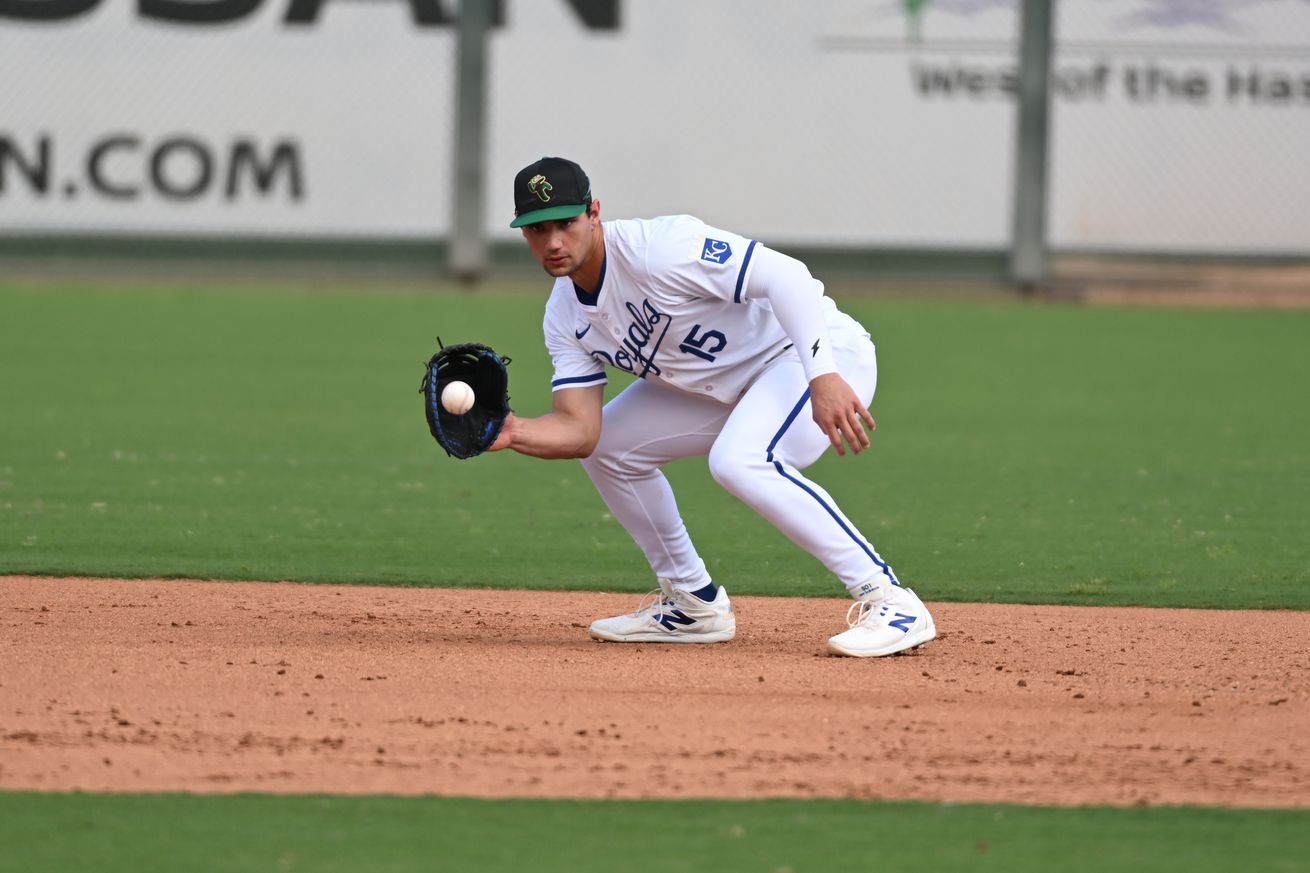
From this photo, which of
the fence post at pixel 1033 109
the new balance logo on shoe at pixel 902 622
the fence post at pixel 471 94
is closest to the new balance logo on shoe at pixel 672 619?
the new balance logo on shoe at pixel 902 622

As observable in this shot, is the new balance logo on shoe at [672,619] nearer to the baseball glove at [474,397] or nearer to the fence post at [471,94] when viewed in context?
the baseball glove at [474,397]

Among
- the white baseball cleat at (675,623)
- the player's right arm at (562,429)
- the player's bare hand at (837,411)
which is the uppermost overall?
the player's bare hand at (837,411)

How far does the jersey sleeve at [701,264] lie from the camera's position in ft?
17.5

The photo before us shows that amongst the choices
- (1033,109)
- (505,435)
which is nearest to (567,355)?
(505,435)

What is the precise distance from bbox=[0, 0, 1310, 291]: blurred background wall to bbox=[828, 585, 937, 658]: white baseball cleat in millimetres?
12787

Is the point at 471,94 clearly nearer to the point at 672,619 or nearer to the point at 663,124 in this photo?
the point at 663,124

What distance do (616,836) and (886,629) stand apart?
1.95m

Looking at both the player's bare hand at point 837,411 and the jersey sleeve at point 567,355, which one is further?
the jersey sleeve at point 567,355

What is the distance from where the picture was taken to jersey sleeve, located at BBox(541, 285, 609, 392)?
5672mm

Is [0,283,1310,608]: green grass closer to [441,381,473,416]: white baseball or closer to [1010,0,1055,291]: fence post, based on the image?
[441,381,473,416]: white baseball

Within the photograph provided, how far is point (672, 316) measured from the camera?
17.9 ft

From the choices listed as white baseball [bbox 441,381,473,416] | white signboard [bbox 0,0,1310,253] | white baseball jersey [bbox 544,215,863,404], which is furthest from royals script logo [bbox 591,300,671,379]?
white signboard [bbox 0,0,1310,253]

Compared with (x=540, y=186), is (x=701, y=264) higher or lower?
lower

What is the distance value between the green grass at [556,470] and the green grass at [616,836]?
2.93m
